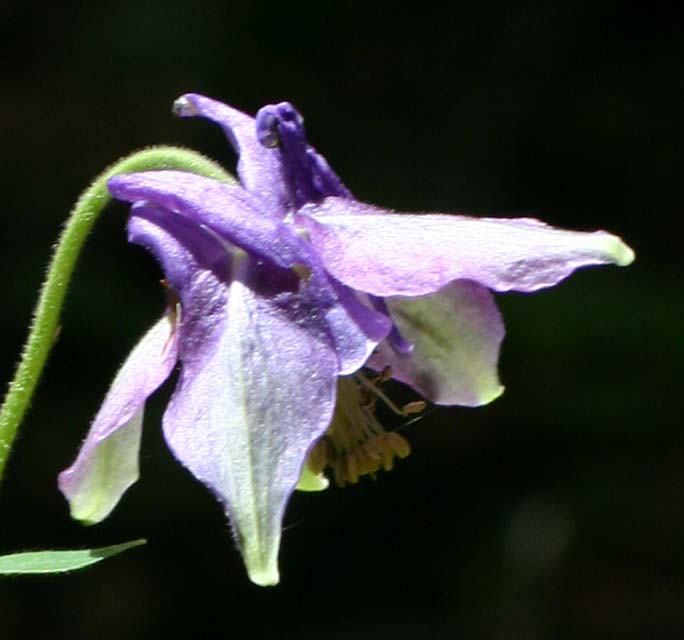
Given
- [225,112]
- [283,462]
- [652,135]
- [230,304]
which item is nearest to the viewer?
[283,462]

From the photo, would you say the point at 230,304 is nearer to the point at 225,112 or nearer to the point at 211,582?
the point at 225,112

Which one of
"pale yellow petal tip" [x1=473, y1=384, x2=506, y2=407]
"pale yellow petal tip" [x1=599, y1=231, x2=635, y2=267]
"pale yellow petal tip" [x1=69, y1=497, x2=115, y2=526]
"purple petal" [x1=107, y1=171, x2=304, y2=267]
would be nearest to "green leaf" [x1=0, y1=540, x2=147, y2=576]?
"pale yellow petal tip" [x1=69, y1=497, x2=115, y2=526]

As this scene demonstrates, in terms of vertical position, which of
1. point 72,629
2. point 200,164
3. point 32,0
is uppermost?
point 200,164

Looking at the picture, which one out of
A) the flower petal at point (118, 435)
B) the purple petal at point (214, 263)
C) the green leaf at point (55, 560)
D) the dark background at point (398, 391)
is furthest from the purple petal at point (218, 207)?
the dark background at point (398, 391)

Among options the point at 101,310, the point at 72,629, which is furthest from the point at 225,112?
the point at 72,629

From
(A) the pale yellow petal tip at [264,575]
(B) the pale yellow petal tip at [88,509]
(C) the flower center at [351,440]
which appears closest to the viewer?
(A) the pale yellow petal tip at [264,575]

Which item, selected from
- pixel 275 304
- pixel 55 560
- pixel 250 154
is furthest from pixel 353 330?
pixel 55 560

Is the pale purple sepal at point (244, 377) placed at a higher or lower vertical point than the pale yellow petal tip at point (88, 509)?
higher

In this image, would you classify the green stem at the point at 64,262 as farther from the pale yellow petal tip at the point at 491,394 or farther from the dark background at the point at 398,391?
the dark background at the point at 398,391
